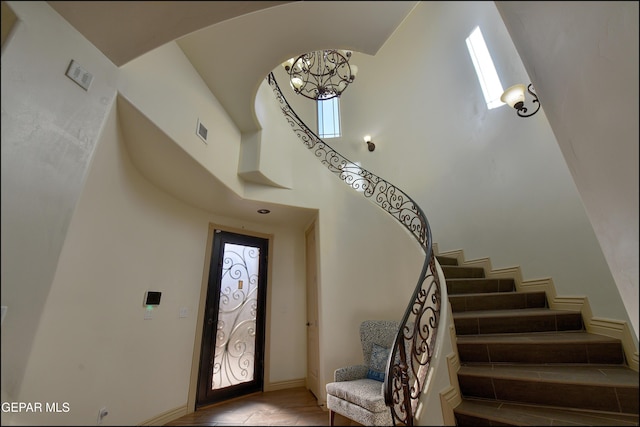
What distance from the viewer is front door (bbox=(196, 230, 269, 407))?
3236 millimetres

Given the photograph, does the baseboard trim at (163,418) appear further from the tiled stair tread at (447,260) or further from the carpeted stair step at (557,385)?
the tiled stair tread at (447,260)

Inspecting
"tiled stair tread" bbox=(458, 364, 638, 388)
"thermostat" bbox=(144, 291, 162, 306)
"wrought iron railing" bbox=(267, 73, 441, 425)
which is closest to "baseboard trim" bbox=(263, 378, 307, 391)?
"wrought iron railing" bbox=(267, 73, 441, 425)

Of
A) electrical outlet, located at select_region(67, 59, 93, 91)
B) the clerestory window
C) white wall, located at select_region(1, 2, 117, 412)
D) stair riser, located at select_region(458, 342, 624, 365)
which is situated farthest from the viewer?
the clerestory window

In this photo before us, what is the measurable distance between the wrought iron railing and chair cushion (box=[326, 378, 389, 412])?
0.16 meters

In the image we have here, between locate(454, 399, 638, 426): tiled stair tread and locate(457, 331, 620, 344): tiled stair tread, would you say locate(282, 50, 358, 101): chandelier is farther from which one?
locate(454, 399, 638, 426): tiled stair tread

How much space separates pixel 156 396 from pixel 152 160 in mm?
1859

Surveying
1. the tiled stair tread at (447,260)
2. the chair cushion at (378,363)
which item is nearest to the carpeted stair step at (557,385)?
the chair cushion at (378,363)

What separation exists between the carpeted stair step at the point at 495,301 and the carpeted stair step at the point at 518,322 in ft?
0.98

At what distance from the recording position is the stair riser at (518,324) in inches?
87.0

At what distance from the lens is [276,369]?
3.74 m

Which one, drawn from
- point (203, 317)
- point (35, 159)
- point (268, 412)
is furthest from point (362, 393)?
point (35, 159)

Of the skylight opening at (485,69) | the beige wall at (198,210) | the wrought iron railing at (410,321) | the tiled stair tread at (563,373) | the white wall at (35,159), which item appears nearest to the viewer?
the white wall at (35,159)

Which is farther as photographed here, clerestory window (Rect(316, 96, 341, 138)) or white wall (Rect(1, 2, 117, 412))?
clerestory window (Rect(316, 96, 341, 138))

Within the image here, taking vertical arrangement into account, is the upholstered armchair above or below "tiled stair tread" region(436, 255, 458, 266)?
below
